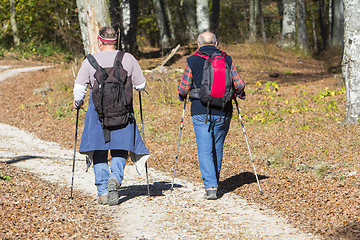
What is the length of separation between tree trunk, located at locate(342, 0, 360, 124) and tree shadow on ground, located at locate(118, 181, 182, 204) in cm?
446

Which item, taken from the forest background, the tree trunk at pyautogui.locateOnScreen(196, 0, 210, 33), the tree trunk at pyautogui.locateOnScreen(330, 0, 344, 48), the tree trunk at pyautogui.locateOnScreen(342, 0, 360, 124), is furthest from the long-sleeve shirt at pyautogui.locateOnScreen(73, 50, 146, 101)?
the tree trunk at pyautogui.locateOnScreen(330, 0, 344, 48)

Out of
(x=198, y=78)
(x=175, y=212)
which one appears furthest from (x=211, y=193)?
(x=198, y=78)

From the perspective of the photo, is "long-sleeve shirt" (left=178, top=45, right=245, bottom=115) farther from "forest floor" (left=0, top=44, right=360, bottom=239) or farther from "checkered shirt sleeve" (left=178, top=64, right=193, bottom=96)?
"forest floor" (left=0, top=44, right=360, bottom=239)

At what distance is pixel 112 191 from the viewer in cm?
595

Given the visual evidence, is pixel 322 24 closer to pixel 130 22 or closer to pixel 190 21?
pixel 190 21

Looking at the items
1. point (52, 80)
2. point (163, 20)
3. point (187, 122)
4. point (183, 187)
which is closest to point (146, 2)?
point (163, 20)

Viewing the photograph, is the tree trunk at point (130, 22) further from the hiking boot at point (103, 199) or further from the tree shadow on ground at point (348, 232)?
the tree shadow on ground at point (348, 232)

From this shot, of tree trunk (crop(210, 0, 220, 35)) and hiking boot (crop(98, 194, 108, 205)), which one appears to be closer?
hiking boot (crop(98, 194, 108, 205))

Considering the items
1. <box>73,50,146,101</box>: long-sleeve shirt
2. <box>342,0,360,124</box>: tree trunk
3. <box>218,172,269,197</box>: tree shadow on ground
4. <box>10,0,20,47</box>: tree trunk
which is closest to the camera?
<box>73,50,146,101</box>: long-sleeve shirt

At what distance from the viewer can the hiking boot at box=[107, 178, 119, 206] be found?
19.4 feet

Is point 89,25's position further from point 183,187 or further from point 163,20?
point 163,20

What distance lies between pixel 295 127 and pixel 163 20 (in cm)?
1967

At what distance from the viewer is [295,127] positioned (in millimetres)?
10602

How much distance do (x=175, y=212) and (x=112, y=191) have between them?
0.88 m
